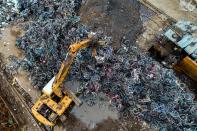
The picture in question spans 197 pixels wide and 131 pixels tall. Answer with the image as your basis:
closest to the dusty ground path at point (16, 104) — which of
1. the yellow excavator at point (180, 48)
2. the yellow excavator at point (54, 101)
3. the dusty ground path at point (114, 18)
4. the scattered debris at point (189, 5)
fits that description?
the yellow excavator at point (54, 101)

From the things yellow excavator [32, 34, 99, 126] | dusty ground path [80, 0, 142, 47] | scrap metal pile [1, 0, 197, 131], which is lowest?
yellow excavator [32, 34, 99, 126]

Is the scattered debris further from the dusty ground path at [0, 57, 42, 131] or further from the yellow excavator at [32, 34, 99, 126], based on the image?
the dusty ground path at [0, 57, 42, 131]

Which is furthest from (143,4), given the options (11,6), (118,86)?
(11,6)

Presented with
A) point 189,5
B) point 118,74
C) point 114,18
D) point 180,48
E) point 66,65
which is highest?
point 189,5

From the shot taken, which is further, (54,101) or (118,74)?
(118,74)

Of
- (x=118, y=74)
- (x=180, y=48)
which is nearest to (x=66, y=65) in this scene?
(x=118, y=74)

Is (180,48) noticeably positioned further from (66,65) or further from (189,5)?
(66,65)

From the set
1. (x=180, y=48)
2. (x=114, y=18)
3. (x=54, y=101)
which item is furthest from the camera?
(x=114, y=18)

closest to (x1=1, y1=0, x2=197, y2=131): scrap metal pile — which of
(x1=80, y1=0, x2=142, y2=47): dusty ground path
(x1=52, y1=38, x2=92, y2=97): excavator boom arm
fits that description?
(x1=80, y1=0, x2=142, y2=47): dusty ground path
